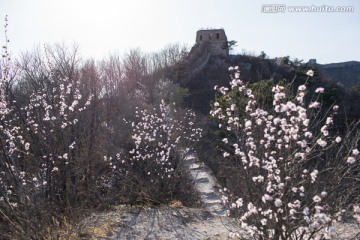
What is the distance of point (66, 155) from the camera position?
6352 mm

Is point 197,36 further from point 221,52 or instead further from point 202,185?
point 202,185

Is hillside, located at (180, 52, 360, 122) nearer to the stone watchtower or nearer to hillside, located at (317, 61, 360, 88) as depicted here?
the stone watchtower

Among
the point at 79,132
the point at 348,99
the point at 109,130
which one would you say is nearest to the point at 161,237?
the point at 79,132

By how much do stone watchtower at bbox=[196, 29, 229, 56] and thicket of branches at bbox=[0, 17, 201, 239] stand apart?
28485 mm

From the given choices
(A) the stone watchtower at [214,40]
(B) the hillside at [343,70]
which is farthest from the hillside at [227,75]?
(B) the hillside at [343,70]

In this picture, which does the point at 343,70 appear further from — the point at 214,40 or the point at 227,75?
the point at 227,75

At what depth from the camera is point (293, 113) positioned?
396cm

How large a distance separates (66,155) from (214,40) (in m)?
44.9

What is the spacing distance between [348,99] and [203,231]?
2988 cm

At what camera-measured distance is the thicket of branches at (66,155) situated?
447 centimetres

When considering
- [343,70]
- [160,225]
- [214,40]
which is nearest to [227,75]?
[214,40]

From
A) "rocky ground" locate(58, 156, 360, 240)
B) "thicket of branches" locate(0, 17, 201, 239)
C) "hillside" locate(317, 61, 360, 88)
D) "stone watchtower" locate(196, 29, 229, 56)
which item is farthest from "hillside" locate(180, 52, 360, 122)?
"rocky ground" locate(58, 156, 360, 240)

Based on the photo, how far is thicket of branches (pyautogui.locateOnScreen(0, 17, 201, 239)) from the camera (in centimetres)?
447

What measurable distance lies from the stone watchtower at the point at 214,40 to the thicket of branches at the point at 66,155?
28.5 meters
